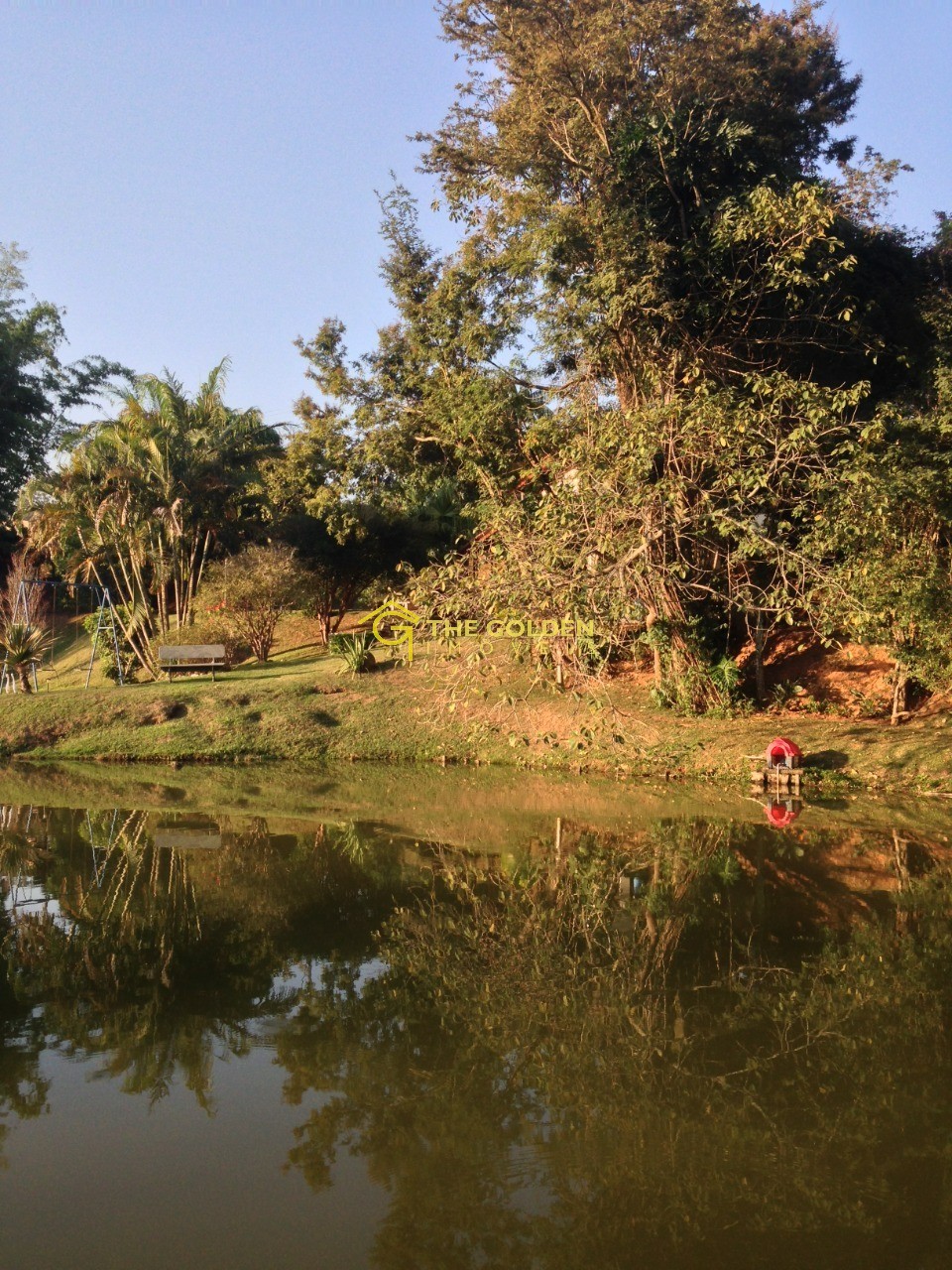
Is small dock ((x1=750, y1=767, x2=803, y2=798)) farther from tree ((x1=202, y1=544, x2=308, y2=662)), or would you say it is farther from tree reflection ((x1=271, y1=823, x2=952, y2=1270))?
tree ((x1=202, y1=544, x2=308, y2=662))

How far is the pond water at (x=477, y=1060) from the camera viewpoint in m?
3.64

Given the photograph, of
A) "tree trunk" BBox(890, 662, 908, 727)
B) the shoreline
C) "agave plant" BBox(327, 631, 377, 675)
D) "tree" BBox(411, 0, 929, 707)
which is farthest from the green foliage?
"tree trunk" BBox(890, 662, 908, 727)

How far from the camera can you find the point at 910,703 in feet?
56.4

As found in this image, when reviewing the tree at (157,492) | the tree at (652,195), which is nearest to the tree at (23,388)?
the tree at (157,492)

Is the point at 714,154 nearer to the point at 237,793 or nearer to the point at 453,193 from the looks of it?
the point at 453,193

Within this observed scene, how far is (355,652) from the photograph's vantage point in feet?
69.0

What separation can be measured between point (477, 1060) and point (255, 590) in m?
19.8

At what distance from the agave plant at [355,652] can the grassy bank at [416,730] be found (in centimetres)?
35

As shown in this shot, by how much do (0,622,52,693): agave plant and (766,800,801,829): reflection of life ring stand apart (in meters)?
15.2

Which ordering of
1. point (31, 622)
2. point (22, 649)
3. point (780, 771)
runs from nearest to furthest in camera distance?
point (780, 771), point (22, 649), point (31, 622)

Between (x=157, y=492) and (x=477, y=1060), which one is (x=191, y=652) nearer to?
(x=157, y=492)

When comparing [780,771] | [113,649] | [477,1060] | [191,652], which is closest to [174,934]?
[477,1060]

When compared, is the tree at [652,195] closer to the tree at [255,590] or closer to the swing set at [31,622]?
the tree at [255,590]

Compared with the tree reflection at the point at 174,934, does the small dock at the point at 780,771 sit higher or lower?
lower
